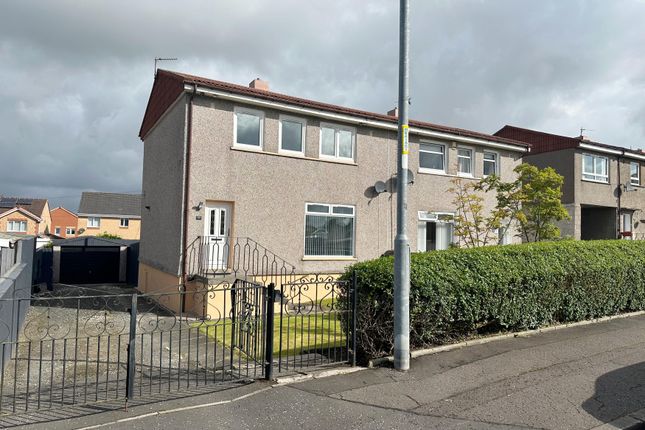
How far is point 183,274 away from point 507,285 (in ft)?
25.5

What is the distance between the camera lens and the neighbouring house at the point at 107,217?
48781 mm

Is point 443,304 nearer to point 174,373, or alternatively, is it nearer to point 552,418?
point 552,418

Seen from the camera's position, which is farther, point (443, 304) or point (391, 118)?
point (391, 118)

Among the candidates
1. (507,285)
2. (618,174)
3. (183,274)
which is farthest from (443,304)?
(618,174)

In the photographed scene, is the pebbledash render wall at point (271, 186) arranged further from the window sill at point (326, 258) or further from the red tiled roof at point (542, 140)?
the red tiled roof at point (542, 140)

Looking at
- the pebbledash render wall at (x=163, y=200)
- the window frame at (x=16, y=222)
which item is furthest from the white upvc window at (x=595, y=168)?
the window frame at (x=16, y=222)

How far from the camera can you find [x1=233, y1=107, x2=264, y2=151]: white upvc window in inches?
485

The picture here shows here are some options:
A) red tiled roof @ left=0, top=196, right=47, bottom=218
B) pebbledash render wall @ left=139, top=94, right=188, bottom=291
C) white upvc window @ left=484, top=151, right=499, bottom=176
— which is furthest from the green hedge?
red tiled roof @ left=0, top=196, right=47, bottom=218

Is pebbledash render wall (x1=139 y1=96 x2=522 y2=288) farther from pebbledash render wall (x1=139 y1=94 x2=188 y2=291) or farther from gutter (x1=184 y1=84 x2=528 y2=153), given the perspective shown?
gutter (x1=184 y1=84 x2=528 y2=153)

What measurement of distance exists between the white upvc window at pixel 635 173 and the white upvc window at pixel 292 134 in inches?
756

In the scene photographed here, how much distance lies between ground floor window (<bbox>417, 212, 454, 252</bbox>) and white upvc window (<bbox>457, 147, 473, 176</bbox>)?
6.27 ft

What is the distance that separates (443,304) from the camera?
672 centimetres

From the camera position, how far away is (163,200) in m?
14.1

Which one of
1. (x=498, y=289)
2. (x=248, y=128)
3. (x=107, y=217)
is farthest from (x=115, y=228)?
(x=498, y=289)
